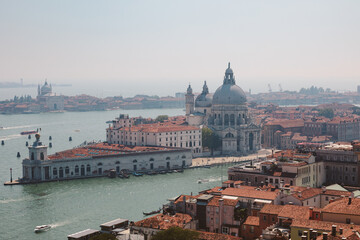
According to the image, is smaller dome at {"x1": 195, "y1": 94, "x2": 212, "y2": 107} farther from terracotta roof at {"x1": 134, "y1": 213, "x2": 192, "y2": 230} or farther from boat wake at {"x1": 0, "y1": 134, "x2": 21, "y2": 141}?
terracotta roof at {"x1": 134, "y1": 213, "x2": 192, "y2": 230}

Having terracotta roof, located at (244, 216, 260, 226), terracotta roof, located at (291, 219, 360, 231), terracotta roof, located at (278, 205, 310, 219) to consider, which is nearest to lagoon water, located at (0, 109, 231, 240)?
terracotta roof, located at (244, 216, 260, 226)

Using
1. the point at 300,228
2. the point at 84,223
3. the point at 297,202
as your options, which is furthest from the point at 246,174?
the point at 300,228

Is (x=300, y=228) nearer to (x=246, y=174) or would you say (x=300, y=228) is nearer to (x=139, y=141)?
(x=246, y=174)

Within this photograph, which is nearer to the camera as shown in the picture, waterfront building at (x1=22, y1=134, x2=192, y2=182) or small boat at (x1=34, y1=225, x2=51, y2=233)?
small boat at (x1=34, y1=225, x2=51, y2=233)

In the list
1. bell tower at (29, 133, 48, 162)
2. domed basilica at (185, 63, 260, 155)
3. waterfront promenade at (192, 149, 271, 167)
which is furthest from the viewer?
domed basilica at (185, 63, 260, 155)

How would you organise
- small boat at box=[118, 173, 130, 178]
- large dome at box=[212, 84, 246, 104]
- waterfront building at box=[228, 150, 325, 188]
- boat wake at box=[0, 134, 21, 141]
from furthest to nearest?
boat wake at box=[0, 134, 21, 141], large dome at box=[212, 84, 246, 104], small boat at box=[118, 173, 130, 178], waterfront building at box=[228, 150, 325, 188]

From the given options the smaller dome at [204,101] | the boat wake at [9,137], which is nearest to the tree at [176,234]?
the smaller dome at [204,101]

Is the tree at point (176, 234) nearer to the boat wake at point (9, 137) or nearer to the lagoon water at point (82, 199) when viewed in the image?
the lagoon water at point (82, 199)
